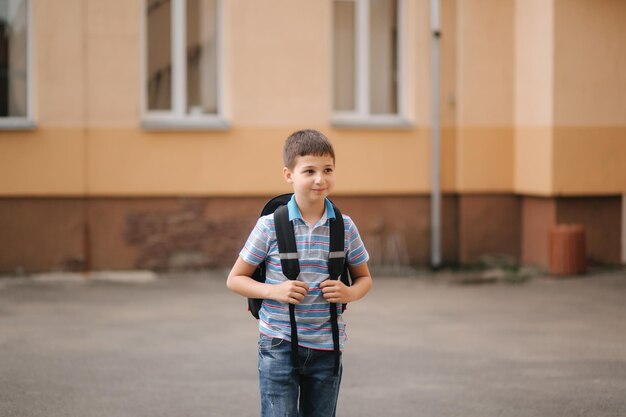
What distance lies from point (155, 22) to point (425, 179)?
13.5ft

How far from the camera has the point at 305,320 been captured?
4.78 meters

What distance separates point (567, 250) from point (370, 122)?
3079 millimetres

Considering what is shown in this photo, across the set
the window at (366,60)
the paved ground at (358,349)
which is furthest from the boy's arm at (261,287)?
the window at (366,60)

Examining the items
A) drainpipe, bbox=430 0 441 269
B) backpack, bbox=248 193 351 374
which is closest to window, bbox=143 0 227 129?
drainpipe, bbox=430 0 441 269

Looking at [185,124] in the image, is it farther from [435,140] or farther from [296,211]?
[296,211]

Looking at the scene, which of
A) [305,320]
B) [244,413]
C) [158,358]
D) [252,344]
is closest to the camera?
[305,320]

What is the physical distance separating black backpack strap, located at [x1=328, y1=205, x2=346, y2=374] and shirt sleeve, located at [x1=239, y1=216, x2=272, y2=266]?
0.91 feet

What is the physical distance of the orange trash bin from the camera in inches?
546

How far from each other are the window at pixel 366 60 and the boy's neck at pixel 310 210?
10.3m

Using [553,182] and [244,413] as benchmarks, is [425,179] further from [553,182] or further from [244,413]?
[244,413]

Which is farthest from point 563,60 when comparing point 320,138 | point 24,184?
point 320,138

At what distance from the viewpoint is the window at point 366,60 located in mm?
15164

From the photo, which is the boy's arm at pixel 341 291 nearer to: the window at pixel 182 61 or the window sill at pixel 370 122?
the window sill at pixel 370 122

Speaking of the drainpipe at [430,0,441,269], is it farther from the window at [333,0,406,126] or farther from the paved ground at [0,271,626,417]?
the paved ground at [0,271,626,417]
